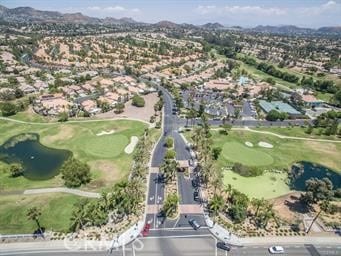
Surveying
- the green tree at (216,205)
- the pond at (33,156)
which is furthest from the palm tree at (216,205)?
the pond at (33,156)

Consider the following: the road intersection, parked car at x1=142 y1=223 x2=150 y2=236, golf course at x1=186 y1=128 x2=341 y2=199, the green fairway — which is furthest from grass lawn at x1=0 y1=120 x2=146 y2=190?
the green fairway

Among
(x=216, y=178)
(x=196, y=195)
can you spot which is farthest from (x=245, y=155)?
(x=196, y=195)

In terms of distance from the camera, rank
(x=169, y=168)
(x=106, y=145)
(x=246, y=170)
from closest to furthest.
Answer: (x=169, y=168)
(x=246, y=170)
(x=106, y=145)

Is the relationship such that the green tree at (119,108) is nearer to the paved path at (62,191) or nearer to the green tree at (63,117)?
the green tree at (63,117)

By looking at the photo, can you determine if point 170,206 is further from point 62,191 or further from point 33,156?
point 33,156

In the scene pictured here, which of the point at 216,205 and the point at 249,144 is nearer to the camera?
the point at 216,205

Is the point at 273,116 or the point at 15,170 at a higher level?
the point at 273,116

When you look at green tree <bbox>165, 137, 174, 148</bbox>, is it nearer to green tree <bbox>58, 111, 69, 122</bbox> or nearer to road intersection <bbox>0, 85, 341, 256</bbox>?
road intersection <bbox>0, 85, 341, 256</bbox>

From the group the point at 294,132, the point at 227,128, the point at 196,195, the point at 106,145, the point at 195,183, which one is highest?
the point at 227,128
